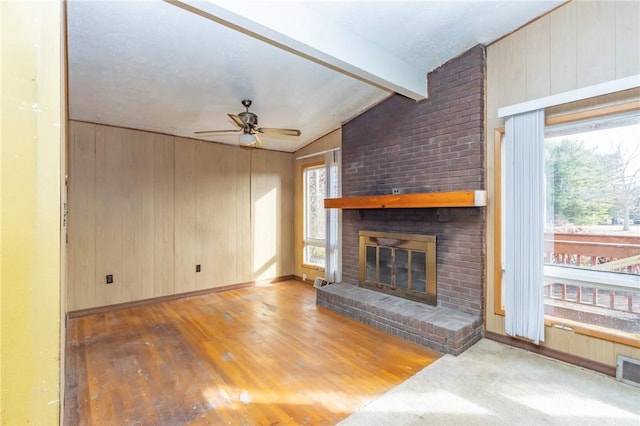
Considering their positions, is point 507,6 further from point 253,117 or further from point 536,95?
point 253,117

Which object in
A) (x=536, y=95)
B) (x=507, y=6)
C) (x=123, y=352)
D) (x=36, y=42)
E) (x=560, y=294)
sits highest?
(x=507, y=6)

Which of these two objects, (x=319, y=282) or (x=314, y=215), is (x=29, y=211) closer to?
(x=319, y=282)

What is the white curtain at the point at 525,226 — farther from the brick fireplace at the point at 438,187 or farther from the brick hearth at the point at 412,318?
the brick hearth at the point at 412,318

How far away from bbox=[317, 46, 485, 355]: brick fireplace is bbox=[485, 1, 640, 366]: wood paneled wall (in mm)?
108

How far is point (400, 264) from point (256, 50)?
9.26ft

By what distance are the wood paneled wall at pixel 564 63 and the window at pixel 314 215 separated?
2.86 metres

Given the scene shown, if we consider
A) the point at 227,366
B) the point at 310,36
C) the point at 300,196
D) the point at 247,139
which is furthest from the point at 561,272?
the point at 300,196

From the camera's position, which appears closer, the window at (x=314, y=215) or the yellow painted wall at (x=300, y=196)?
the yellow painted wall at (x=300, y=196)

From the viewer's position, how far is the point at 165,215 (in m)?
4.51

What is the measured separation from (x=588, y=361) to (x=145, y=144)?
5.56m

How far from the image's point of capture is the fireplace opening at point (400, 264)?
11.3ft

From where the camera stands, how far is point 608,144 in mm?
2414

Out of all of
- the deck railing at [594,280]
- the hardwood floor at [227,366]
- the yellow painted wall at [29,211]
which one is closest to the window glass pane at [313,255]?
the hardwood floor at [227,366]

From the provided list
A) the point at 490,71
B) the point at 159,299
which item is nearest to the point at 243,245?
the point at 159,299
